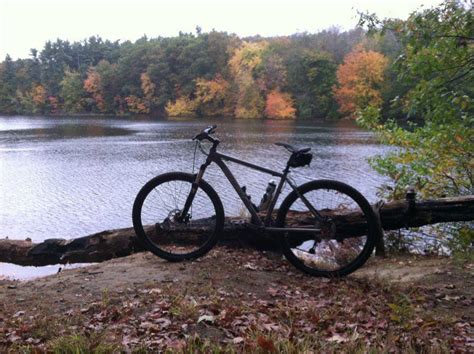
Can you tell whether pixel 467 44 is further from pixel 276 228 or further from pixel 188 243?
pixel 188 243

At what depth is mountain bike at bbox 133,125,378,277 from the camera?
479 centimetres

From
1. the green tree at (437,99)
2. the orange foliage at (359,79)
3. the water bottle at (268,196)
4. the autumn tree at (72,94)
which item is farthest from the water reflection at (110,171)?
the autumn tree at (72,94)

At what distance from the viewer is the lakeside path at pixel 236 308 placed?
110 inches

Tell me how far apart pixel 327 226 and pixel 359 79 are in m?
63.6

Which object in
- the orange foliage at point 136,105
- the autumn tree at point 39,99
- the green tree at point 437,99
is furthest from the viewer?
the autumn tree at point 39,99

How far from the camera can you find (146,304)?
3701 mm

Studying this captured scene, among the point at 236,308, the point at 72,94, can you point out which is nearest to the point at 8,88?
the point at 72,94

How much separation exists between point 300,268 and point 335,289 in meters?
0.57

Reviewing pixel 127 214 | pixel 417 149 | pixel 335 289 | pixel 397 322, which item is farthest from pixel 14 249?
pixel 127 214

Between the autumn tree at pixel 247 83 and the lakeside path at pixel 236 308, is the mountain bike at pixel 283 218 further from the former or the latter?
the autumn tree at pixel 247 83

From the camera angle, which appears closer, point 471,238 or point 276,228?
point 276,228

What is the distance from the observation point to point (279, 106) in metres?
70.1

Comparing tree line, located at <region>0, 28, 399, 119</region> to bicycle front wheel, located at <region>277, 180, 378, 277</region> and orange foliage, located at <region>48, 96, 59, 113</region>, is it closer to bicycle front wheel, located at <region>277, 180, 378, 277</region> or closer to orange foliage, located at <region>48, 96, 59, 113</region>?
orange foliage, located at <region>48, 96, 59, 113</region>

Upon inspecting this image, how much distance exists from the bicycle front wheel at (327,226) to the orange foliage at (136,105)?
282 ft
